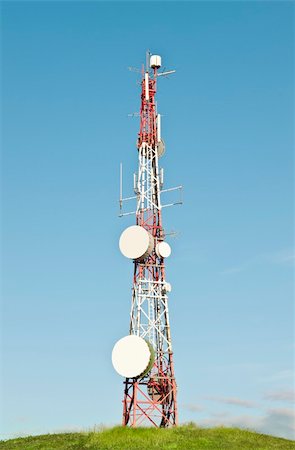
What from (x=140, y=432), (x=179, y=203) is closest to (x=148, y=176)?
(x=179, y=203)

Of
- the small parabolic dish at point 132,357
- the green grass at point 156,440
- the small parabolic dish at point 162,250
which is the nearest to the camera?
the green grass at point 156,440

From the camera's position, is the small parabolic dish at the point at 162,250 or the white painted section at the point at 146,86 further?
the white painted section at the point at 146,86

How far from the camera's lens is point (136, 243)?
5250cm

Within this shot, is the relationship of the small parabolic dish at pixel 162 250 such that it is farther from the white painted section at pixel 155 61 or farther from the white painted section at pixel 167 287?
the white painted section at pixel 155 61

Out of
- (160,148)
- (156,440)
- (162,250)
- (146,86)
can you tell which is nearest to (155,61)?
(146,86)

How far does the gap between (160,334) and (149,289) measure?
11.7 feet

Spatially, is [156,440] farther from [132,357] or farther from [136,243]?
[136,243]

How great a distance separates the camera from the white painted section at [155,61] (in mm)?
59344

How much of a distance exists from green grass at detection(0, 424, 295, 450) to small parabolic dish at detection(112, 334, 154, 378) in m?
4.50

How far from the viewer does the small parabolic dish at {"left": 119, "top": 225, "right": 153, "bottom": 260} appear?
171 ft

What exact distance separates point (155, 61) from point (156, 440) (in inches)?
1272

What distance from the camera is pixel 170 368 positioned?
52.2 meters

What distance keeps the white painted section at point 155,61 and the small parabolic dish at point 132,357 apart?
24092 millimetres

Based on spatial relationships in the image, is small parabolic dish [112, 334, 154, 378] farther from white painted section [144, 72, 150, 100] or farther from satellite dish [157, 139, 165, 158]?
white painted section [144, 72, 150, 100]
